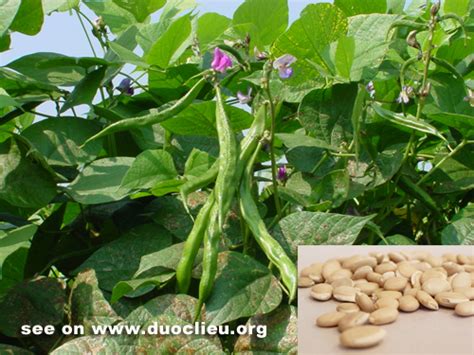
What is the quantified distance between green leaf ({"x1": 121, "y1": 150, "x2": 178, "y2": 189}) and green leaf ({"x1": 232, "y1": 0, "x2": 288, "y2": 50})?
0.93 ft

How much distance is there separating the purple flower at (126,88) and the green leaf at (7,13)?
0.64 feet

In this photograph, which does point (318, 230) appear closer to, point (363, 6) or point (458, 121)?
point (458, 121)

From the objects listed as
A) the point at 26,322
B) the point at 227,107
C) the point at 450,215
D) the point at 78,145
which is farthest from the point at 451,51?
the point at 26,322

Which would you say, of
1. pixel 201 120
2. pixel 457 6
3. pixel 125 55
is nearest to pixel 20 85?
pixel 125 55

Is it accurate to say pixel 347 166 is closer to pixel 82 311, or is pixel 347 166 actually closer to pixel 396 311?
pixel 396 311

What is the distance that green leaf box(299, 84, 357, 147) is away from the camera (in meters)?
1.03

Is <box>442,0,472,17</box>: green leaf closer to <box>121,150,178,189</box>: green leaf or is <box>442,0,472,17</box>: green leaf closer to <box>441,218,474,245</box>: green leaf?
<box>441,218,474,245</box>: green leaf

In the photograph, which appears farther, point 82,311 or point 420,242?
point 420,242

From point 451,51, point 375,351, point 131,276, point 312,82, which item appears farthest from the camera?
point 451,51

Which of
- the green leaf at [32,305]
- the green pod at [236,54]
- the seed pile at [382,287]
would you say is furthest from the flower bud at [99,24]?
the seed pile at [382,287]

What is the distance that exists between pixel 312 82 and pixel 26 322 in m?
0.41

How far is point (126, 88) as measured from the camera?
1164mm

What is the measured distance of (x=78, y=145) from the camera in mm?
1054

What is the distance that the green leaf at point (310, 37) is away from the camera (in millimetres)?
1051
